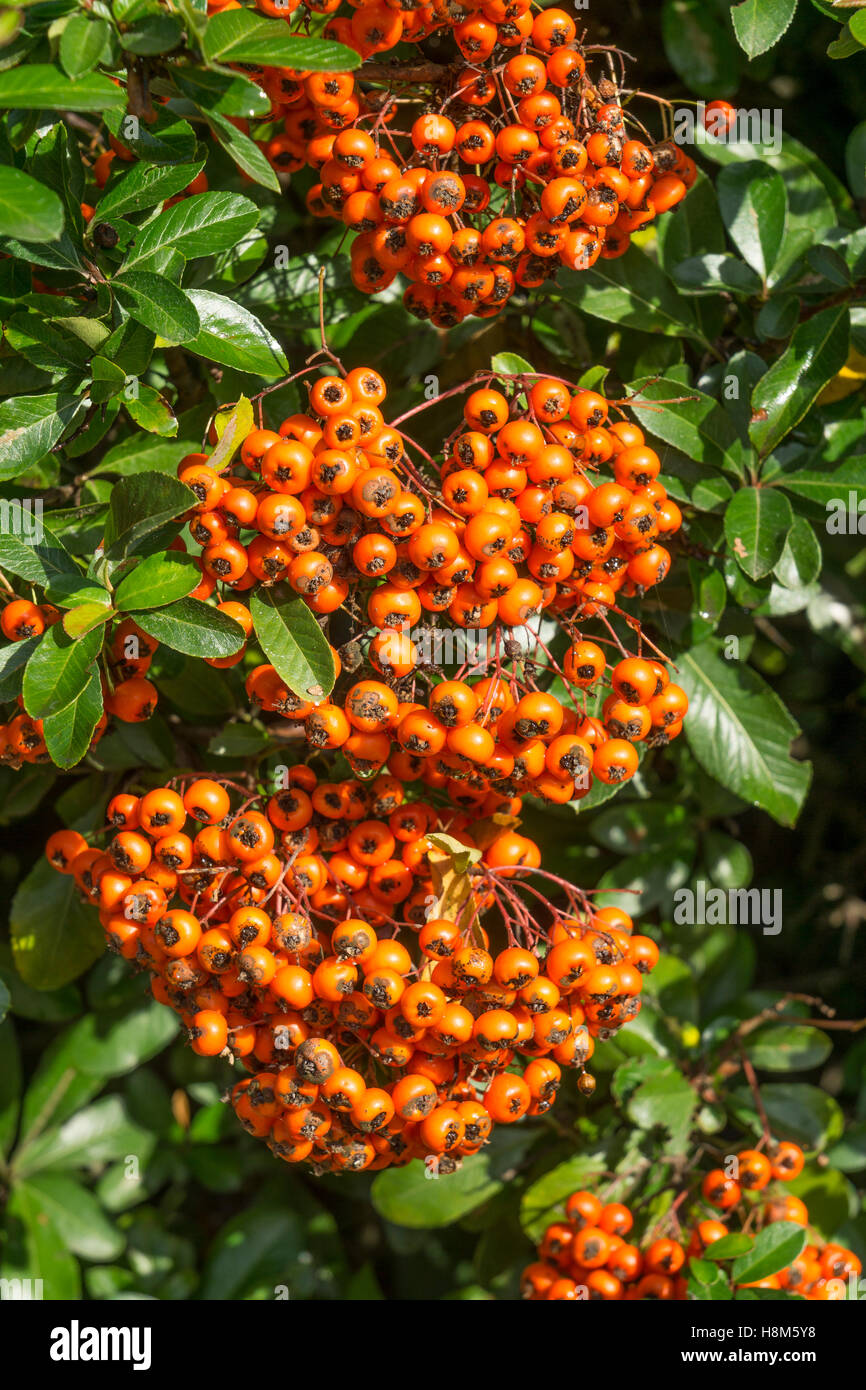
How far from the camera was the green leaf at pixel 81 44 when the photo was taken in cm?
129

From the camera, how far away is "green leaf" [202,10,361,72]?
1368 millimetres

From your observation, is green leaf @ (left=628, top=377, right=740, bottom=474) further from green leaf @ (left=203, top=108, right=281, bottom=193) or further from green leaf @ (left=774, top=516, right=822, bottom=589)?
green leaf @ (left=203, top=108, right=281, bottom=193)

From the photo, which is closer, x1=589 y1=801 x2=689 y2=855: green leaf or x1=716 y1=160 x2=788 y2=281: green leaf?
x1=716 y1=160 x2=788 y2=281: green leaf

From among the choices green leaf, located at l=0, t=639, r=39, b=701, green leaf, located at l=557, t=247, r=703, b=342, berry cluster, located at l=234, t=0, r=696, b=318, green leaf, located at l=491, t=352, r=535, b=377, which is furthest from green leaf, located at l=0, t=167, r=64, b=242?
green leaf, located at l=557, t=247, r=703, b=342

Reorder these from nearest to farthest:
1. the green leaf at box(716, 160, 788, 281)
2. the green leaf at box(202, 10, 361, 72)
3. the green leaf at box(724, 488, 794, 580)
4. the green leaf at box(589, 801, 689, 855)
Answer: the green leaf at box(202, 10, 361, 72) < the green leaf at box(724, 488, 794, 580) < the green leaf at box(716, 160, 788, 281) < the green leaf at box(589, 801, 689, 855)

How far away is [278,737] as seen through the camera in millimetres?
1949

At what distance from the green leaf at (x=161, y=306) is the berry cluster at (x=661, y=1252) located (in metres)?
1.76

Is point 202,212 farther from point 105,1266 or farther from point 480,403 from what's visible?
point 105,1266

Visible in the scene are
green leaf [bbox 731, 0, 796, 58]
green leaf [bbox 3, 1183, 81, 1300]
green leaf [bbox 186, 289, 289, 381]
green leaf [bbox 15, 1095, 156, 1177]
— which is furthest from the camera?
green leaf [bbox 15, 1095, 156, 1177]

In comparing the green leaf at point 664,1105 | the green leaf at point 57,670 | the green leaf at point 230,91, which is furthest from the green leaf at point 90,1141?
the green leaf at point 230,91

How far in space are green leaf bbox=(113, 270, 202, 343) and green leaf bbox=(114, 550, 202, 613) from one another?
0.97 ft

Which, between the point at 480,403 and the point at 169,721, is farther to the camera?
the point at 169,721

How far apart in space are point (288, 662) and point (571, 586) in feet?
1.49
